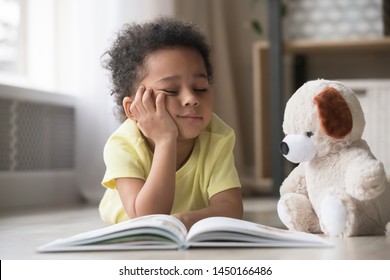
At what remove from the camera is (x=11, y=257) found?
0.85 meters

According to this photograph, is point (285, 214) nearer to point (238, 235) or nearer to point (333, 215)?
point (333, 215)

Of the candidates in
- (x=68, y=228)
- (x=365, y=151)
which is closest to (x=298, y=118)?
(x=365, y=151)

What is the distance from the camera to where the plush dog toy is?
96cm

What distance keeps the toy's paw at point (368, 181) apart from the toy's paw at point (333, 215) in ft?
0.10

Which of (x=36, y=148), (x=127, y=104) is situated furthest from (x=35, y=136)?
(x=127, y=104)

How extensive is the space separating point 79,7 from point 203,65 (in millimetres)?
1027

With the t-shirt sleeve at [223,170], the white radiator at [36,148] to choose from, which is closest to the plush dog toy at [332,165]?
the t-shirt sleeve at [223,170]

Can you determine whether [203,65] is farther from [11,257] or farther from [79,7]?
[79,7]

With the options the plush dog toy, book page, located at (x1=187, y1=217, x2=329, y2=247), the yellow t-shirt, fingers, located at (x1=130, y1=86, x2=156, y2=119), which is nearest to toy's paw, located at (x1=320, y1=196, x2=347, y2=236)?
the plush dog toy

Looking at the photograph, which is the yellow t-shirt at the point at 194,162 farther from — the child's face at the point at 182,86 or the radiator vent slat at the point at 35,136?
the radiator vent slat at the point at 35,136

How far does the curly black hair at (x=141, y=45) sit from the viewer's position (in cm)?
113

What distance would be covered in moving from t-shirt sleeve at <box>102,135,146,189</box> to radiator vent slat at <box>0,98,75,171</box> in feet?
2.76

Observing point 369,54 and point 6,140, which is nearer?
point 6,140

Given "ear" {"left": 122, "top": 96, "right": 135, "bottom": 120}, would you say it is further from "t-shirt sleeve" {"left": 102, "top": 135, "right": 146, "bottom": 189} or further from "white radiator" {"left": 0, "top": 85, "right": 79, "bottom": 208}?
"white radiator" {"left": 0, "top": 85, "right": 79, "bottom": 208}
